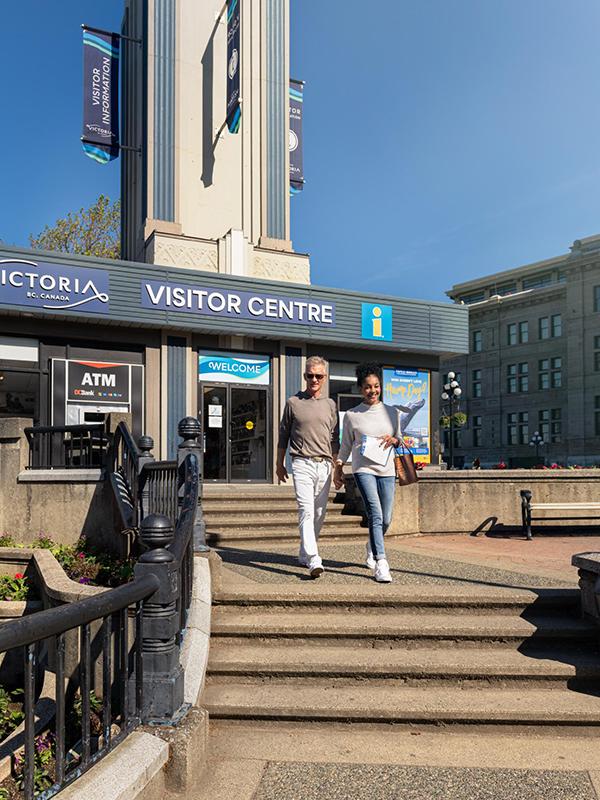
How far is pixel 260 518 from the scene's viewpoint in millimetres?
9125

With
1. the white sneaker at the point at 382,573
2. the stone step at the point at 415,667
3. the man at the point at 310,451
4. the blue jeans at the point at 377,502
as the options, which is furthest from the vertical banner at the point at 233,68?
the stone step at the point at 415,667

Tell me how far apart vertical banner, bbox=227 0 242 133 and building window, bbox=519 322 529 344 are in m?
63.4

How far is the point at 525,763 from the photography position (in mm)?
3486

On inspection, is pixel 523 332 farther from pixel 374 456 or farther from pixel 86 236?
pixel 374 456

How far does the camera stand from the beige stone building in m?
67.3

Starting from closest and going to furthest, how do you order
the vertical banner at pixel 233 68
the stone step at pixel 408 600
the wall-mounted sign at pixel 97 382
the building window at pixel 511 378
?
the stone step at pixel 408 600, the wall-mounted sign at pixel 97 382, the vertical banner at pixel 233 68, the building window at pixel 511 378

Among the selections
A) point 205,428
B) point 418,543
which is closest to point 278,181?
point 205,428

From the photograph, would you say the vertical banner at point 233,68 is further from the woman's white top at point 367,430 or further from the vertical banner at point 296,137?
the woman's white top at point 367,430

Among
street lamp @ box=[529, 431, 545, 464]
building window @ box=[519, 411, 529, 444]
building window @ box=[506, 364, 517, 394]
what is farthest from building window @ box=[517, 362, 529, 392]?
street lamp @ box=[529, 431, 545, 464]

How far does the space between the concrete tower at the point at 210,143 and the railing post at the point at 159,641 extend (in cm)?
1347

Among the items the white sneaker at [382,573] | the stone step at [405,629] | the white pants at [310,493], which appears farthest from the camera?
the white pants at [310,493]

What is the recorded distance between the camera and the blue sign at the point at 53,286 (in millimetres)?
13391

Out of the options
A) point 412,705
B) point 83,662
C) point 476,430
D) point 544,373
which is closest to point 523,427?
point 476,430

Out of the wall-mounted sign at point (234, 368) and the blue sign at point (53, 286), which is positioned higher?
the blue sign at point (53, 286)
